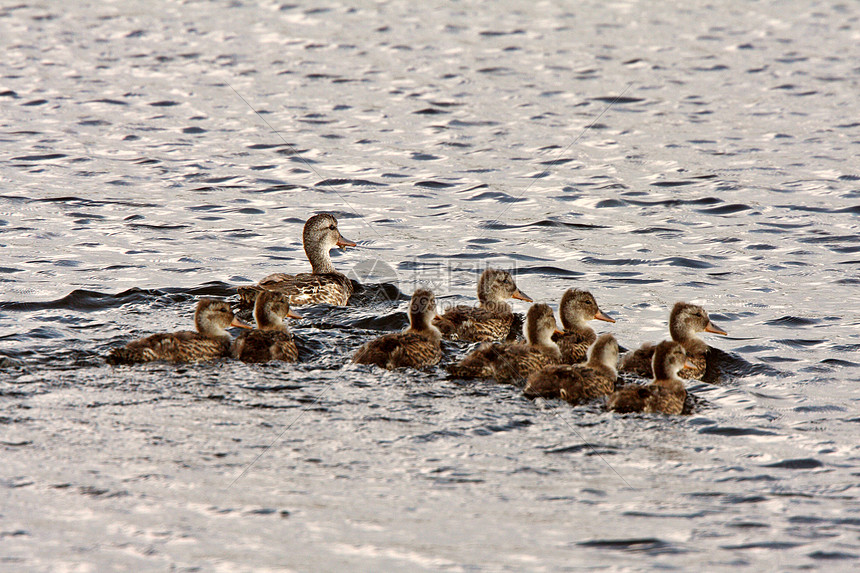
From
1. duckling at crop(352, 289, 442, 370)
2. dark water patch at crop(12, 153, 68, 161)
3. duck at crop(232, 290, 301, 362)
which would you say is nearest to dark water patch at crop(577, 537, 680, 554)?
duckling at crop(352, 289, 442, 370)

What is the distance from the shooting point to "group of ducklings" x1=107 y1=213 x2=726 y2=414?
7.20 m

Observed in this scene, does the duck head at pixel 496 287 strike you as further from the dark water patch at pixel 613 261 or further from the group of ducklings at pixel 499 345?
the dark water patch at pixel 613 261

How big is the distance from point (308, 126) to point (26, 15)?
32.3ft

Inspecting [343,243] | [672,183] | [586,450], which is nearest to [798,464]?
[586,450]

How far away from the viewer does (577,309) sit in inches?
338

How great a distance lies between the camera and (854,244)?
11.1 metres

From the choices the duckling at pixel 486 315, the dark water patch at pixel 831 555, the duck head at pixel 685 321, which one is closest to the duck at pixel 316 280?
the duckling at pixel 486 315

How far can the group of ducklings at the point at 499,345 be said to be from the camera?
7.20 m

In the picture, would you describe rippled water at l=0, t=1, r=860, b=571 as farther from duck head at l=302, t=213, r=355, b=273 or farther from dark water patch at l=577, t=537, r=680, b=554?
duck head at l=302, t=213, r=355, b=273

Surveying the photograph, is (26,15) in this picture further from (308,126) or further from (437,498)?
(437,498)

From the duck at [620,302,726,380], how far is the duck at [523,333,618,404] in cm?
59

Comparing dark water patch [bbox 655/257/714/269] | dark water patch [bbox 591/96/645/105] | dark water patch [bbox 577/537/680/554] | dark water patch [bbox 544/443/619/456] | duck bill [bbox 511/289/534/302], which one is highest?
dark water patch [bbox 591/96/645/105]

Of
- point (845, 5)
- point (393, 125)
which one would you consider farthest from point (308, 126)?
point (845, 5)

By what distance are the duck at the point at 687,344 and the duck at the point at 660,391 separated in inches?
21.0
